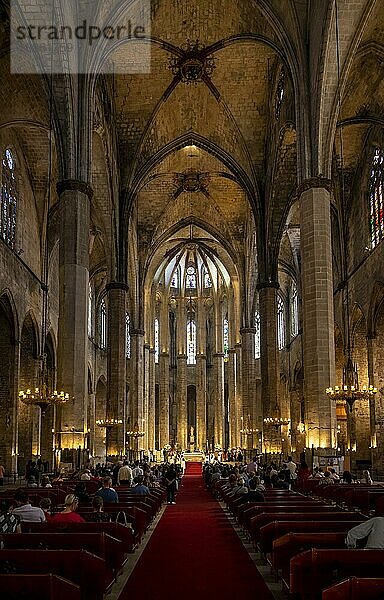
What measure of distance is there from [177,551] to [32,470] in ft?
34.4

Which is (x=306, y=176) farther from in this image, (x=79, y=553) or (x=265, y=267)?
(x=79, y=553)

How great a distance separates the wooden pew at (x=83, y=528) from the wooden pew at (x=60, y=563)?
6.29 ft

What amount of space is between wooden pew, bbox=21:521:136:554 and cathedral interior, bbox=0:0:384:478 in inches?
387

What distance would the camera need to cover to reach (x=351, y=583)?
5.46 m

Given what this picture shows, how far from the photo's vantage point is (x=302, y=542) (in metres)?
8.21

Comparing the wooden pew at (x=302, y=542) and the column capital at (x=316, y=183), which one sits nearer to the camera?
the wooden pew at (x=302, y=542)

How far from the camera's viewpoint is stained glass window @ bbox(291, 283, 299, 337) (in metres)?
46.2

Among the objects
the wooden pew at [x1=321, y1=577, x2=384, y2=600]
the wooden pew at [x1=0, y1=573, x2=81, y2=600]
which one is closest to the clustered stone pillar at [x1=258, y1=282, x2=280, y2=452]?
the wooden pew at [x1=321, y1=577, x2=384, y2=600]

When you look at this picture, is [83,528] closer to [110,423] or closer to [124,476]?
[124,476]

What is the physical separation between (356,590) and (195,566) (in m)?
5.22

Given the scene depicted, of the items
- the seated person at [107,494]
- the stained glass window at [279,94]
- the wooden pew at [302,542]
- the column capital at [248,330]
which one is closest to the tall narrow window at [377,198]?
the stained glass window at [279,94]

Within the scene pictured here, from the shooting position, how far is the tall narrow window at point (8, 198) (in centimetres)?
2786

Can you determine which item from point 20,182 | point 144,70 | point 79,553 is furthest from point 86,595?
point 144,70

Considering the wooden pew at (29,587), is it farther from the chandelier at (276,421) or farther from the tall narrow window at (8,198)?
the chandelier at (276,421)
